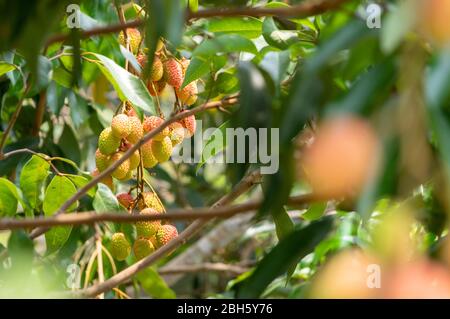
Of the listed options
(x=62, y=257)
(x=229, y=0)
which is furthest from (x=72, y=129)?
(x=229, y=0)

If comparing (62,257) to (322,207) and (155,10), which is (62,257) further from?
(155,10)

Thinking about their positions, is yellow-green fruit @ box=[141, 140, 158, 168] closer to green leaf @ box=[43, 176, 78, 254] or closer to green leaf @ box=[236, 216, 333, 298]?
green leaf @ box=[43, 176, 78, 254]

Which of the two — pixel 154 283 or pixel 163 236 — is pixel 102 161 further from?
pixel 154 283

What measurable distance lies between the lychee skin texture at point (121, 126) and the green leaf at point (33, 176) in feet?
0.52

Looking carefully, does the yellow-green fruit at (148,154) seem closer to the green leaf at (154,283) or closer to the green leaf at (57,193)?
the green leaf at (57,193)

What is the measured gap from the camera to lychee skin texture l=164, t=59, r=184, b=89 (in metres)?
1.15

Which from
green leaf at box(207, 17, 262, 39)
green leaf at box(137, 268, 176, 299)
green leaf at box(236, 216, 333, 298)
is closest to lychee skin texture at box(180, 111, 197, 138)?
green leaf at box(207, 17, 262, 39)

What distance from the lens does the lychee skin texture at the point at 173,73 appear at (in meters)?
1.15

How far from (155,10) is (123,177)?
1.86ft

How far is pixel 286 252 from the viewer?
2.12 feet

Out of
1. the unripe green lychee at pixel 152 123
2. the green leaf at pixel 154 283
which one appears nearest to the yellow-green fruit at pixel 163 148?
the unripe green lychee at pixel 152 123

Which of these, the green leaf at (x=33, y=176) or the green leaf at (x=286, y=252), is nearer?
the green leaf at (x=286, y=252)

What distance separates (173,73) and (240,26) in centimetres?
11

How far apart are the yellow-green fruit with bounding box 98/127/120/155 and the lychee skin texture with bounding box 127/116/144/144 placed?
0.02 meters
